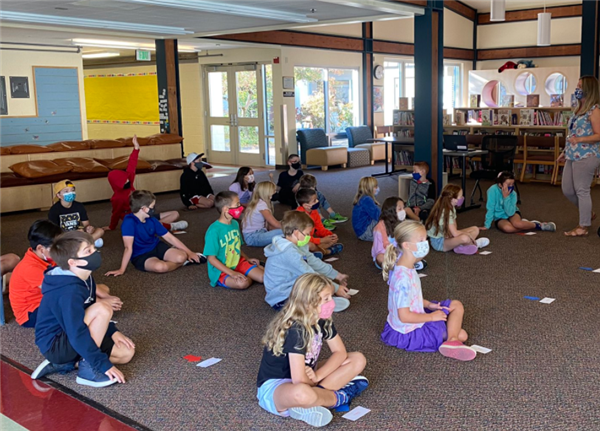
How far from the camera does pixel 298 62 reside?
14641 mm

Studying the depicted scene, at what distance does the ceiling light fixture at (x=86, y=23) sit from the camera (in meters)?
8.47

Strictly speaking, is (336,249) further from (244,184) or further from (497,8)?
(497,8)

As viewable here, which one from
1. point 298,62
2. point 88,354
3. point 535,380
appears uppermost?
point 298,62

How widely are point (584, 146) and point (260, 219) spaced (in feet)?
11.7

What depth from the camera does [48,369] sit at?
12.3 feet

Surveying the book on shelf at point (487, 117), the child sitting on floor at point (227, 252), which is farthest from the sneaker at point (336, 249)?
the book on shelf at point (487, 117)

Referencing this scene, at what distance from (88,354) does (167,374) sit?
507 millimetres

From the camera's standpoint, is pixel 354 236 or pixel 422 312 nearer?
pixel 422 312

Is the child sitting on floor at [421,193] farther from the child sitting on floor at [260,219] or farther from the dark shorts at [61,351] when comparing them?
the dark shorts at [61,351]

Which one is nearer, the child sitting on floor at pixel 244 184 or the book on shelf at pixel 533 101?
the child sitting on floor at pixel 244 184

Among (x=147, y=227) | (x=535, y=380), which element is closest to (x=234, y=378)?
(x=535, y=380)

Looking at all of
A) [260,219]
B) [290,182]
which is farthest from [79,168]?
[260,219]

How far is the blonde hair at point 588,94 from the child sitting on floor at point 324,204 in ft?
9.87

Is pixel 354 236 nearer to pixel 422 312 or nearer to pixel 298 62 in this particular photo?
pixel 422 312
